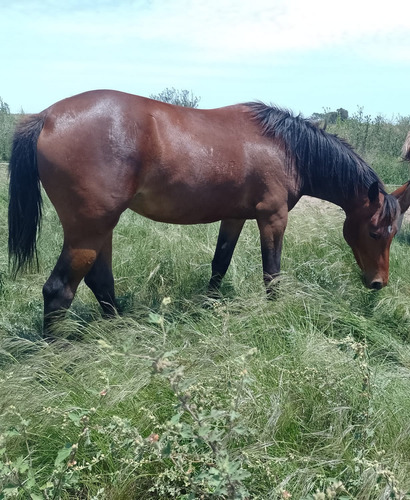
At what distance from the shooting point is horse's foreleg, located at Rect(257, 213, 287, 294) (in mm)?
4191

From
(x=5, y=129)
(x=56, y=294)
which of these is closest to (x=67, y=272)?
(x=56, y=294)

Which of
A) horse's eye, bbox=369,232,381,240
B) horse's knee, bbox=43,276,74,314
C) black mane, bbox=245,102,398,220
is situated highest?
black mane, bbox=245,102,398,220

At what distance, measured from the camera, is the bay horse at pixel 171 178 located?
3.41m

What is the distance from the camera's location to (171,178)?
147 inches

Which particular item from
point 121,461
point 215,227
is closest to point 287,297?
point 121,461

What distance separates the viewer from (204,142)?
3877 millimetres

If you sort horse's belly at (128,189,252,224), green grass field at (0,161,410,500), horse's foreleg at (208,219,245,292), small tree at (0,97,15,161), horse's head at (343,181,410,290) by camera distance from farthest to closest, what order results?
small tree at (0,97,15,161) → horse's foreleg at (208,219,245,292) → horse's head at (343,181,410,290) → horse's belly at (128,189,252,224) → green grass field at (0,161,410,500)

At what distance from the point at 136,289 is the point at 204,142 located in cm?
155

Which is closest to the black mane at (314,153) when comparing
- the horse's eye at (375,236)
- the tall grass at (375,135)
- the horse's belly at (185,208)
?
the horse's eye at (375,236)

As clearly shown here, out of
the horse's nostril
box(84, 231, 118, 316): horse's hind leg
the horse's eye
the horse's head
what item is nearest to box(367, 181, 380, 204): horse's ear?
the horse's head

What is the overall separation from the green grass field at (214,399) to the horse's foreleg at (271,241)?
17 cm

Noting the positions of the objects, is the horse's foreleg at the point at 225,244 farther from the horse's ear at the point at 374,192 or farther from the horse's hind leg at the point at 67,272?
the horse's hind leg at the point at 67,272

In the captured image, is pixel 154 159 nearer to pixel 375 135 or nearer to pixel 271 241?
pixel 271 241

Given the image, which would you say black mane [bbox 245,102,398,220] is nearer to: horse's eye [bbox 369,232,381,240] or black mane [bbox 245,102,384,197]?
black mane [bbox 245,102,384,197]
